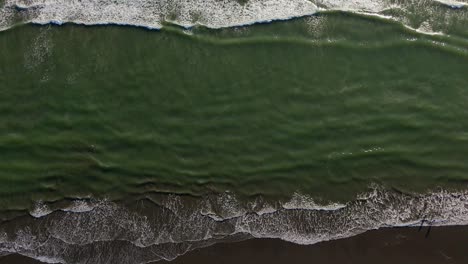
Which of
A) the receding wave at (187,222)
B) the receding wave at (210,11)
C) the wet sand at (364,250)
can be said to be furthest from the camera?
the receding wave at (210,11)

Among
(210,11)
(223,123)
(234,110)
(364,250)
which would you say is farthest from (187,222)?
(210,11)

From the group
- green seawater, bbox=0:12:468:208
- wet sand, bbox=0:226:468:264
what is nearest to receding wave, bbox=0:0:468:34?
green seawater, bbox=0:12:468:208

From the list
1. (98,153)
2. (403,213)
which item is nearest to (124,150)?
(98,153)

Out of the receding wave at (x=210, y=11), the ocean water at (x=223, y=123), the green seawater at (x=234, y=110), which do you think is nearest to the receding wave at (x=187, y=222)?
the ocean water at (x=223, y=123)

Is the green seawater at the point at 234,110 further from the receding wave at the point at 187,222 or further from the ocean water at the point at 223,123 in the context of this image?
the receding wave at the point at 187,222

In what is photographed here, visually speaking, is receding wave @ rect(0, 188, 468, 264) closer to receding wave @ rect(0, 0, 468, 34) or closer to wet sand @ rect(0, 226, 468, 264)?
wet sand @ rect(0, 226, 468, 264)

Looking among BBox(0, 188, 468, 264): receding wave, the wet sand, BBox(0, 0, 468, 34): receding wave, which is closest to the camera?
the wet sand

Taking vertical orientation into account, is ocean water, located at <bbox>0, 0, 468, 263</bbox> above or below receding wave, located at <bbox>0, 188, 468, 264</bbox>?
above
